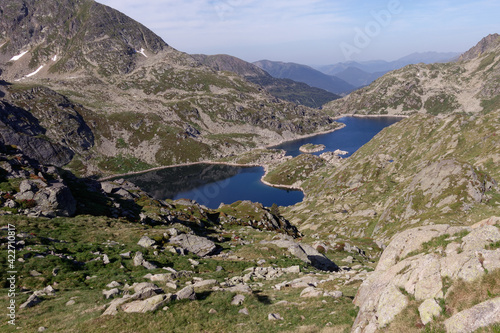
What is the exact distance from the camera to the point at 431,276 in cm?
1584

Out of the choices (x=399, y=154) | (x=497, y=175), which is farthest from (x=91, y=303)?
(x=399, y=154)

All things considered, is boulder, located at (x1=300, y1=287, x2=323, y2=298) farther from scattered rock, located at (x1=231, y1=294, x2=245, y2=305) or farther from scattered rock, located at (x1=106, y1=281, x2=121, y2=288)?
scattered rock, located at (x1=106, y1=281, x2=121, y2=288)

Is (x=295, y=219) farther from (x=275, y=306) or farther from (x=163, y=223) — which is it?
(x=275, y=306)

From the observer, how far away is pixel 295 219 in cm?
13725

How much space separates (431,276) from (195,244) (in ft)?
119

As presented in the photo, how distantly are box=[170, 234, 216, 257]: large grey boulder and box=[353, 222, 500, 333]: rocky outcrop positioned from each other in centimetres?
2785

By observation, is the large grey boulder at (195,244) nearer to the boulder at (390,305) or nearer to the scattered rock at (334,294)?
the scattered rock at (334,294)

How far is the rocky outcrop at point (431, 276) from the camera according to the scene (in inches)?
552

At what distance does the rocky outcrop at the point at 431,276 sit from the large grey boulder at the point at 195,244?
27.8m

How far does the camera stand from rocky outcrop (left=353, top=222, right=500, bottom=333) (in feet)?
46.0

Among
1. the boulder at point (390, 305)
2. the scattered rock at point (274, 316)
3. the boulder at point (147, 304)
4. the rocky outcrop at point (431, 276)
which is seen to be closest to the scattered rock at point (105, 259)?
the boulder at point (147, 304)

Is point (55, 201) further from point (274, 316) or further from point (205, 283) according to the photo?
point (274, 316)

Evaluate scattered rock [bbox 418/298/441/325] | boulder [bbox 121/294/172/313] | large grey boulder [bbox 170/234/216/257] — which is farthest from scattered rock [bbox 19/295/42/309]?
scattered rock [bbox 418/298/441/325]

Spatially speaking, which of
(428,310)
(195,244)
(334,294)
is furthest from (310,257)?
(428,310)
